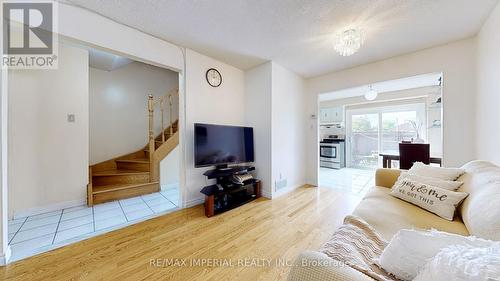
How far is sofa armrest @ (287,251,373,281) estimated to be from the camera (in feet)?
1.84

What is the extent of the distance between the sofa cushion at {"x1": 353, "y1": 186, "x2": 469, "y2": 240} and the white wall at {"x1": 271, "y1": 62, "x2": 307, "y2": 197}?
1.74 metres

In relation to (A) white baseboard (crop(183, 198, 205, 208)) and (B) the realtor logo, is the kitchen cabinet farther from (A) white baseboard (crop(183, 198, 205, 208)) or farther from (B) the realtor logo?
(B) the realtor logo

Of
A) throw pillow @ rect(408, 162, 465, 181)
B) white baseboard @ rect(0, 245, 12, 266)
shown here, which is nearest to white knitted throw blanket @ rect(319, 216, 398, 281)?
throw pillow @ rect(408, 162, 465, 181)

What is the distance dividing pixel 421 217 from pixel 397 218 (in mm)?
207

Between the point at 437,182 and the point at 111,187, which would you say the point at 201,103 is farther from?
the point at 437,182

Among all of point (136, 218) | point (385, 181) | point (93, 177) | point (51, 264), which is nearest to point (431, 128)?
point (385, 181)

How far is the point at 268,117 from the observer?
3.10 meters

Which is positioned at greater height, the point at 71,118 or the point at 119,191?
the point at 71,118

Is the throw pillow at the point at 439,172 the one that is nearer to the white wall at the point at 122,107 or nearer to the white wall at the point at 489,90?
the white wall at the point at 489,90

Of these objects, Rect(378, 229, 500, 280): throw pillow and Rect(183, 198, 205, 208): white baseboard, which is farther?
Rect(183, 198, 205, 208): white baseboard

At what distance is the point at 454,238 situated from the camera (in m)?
0.67

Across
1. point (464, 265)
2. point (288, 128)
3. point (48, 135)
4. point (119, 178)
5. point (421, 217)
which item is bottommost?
point (119, 178)

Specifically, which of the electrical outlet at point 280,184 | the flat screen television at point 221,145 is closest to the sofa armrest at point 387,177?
the electrical outlet at point 280,184

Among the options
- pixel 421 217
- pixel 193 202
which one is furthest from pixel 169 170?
pixel 421 217
